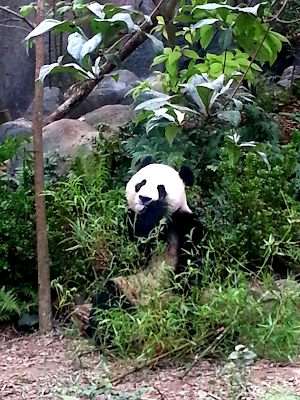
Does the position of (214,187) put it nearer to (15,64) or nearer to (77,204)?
(77,204)

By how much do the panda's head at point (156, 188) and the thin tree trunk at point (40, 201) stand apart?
51 cm

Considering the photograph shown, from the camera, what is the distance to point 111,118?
3889 mm

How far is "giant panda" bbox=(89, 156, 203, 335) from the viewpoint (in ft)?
6.66

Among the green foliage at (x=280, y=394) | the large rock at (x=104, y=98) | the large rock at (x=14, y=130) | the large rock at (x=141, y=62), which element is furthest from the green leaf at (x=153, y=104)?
the large rock at (x=141, y=62)

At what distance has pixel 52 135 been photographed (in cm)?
357

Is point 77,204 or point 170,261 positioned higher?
point 77,204

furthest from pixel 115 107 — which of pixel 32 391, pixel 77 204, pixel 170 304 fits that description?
pixel 32 391

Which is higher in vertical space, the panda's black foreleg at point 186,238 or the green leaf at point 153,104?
the green leaf at point 153,104

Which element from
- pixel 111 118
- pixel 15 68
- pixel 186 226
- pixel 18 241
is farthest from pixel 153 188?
pixel 15 68

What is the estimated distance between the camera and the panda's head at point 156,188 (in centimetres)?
201

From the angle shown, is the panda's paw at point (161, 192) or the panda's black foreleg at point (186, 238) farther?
the panda's black foreleg at point (186, 238)

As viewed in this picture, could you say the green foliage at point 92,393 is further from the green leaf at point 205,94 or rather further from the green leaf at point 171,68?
the green leaf at point 171,68

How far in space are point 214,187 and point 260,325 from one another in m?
1.26

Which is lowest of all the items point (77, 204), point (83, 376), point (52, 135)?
point (83, 376)
